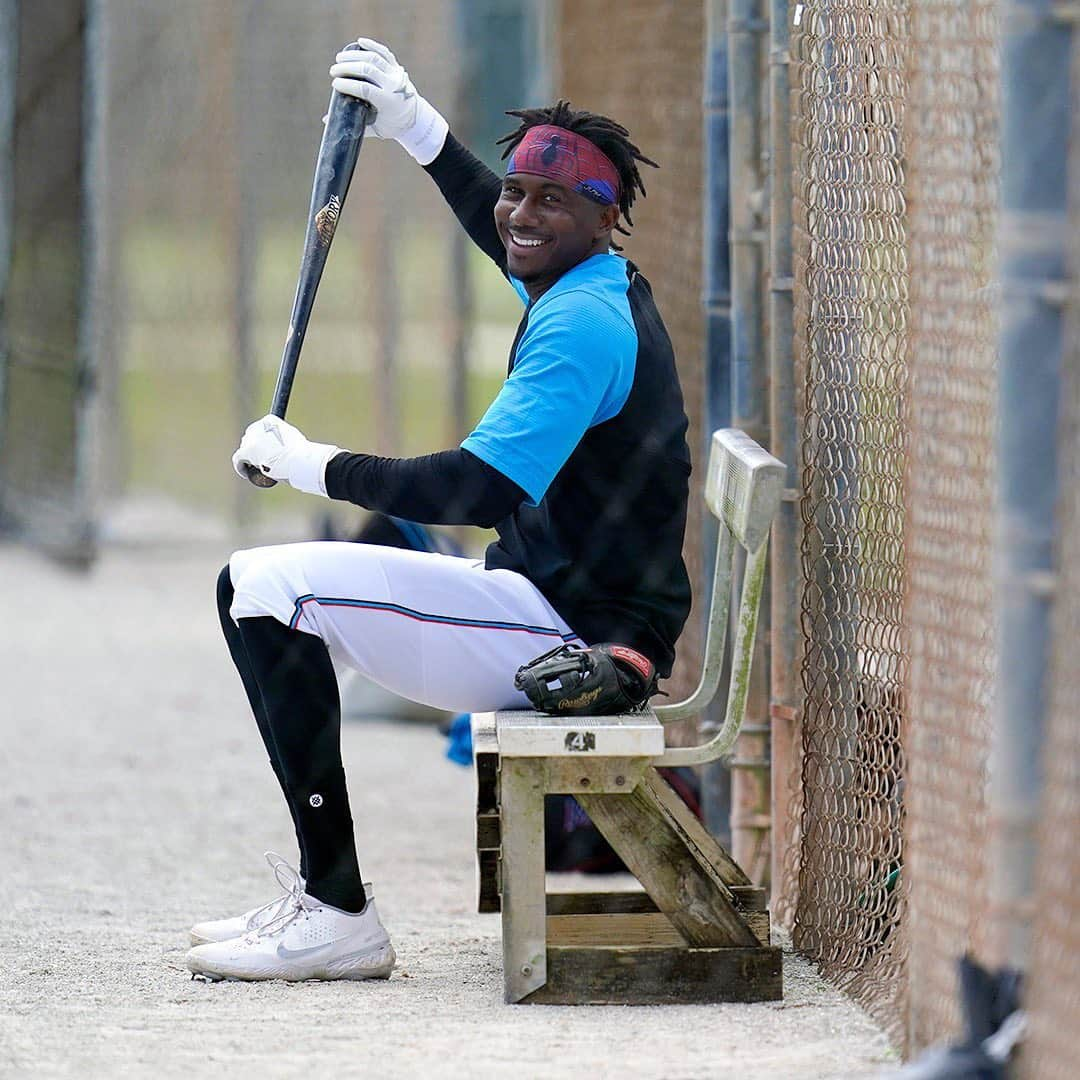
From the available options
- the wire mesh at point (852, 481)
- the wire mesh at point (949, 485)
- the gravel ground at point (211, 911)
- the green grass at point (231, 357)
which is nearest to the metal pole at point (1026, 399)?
the wire mesh at point (949, 485)

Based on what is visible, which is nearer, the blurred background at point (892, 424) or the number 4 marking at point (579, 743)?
the blurred background at point (892, 424)

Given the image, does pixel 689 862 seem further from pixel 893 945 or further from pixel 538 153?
pixel 538 153

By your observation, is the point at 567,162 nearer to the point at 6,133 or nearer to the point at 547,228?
the point at 547,228

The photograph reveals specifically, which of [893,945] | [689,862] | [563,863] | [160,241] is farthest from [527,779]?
[160,241]

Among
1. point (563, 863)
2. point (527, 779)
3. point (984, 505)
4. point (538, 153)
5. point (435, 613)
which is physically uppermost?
point (538, 153)

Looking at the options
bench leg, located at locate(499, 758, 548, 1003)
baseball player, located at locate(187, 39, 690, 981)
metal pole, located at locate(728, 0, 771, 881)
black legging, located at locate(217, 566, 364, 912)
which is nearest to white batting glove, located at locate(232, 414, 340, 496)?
baseball player, located at locate(187, 39, 690, 981)

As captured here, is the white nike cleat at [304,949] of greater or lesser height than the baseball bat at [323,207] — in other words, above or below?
below

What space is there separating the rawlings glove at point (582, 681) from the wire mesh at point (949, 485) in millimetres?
656

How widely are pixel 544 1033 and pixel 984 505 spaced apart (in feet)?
4.14

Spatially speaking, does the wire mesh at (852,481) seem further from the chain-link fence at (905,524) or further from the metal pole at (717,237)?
the metal pole at (717,237)

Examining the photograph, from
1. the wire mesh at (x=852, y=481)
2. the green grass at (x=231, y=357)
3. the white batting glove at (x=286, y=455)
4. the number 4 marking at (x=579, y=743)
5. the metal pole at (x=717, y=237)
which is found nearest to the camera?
the number 4 marking at (x=579, y=743)

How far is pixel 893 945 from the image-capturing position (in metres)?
3.64

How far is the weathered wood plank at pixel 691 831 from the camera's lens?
12.3 feet

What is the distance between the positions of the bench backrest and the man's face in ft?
1.65
